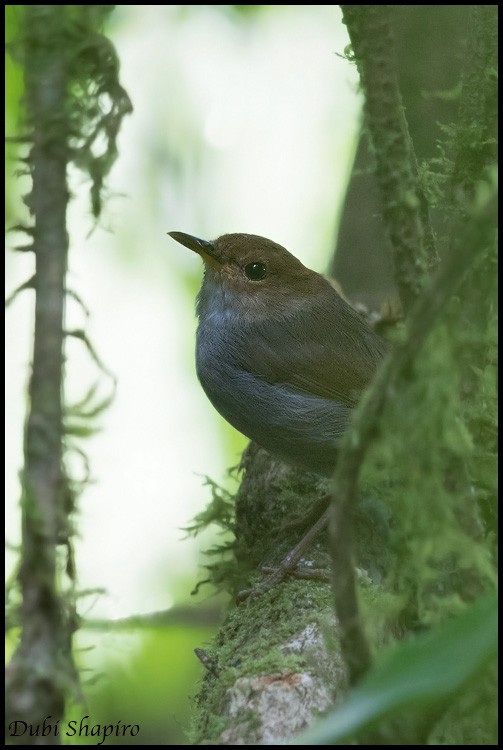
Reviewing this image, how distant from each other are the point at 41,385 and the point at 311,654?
1589mm

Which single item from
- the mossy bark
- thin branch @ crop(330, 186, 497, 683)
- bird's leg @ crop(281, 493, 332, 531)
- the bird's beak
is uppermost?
the bird's beak

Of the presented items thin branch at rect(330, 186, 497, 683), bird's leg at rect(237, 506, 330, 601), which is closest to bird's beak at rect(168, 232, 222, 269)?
bird's leg at rect(237, 506, 330, 601)

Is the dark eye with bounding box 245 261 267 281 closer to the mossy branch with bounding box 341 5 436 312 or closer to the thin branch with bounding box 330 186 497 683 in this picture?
the mossy branch with bounding box 341 5 436 312

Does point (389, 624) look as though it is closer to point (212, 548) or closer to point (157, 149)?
point (212, 548)

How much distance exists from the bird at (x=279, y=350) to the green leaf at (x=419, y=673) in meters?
2.55

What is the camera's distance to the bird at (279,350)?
424 centimetres

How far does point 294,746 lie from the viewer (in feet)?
5.39

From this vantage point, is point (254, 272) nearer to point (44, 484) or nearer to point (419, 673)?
point (44, 484)

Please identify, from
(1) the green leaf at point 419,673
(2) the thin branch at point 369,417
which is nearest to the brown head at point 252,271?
(2) the thin branch at point 369,417

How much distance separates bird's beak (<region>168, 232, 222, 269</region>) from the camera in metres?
4.96

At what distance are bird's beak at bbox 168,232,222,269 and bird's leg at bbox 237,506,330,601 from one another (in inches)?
69.4

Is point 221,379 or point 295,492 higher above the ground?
point 221,379

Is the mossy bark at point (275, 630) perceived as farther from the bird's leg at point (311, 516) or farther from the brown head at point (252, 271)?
the brown head at point (252, 271)

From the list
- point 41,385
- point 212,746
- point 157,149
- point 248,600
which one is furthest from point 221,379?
point 157,149
